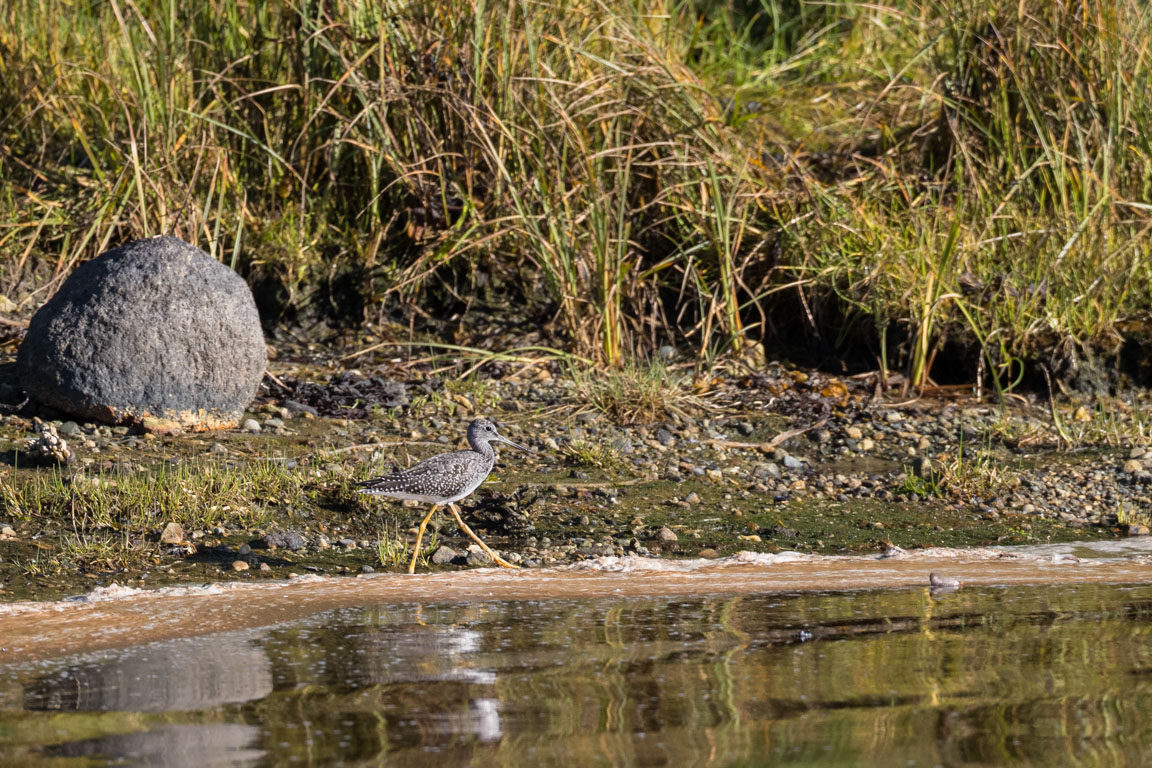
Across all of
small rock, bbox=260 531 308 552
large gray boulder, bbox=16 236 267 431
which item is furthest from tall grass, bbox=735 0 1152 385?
small rock, bbox=260 531 308 552

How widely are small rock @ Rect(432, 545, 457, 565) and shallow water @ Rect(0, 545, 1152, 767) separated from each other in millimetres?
290

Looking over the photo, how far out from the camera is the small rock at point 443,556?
231 inches

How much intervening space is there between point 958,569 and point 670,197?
3.88m

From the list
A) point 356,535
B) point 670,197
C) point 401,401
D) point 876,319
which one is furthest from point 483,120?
point 356,535

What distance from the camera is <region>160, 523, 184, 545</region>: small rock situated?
5.74 m

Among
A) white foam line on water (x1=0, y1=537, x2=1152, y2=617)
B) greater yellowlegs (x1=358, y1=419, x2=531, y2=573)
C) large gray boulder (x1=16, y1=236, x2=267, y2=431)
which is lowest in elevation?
white foam line on water (x1=0, y1=537, x2=1152, y2=617)

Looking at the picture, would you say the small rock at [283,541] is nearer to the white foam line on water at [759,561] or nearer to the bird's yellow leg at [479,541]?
the white foam line on water at [759,561]

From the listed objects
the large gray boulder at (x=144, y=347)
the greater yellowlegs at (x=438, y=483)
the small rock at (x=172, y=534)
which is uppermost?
the large gray boulder at (x=144, y=347)

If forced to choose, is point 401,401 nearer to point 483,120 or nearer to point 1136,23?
point 483,120

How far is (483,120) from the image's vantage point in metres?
8.67

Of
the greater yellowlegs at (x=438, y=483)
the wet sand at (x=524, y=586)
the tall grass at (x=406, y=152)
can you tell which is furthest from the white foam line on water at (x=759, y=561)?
the tall grass at (x=406, y=152)

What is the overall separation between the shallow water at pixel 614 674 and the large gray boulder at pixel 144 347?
2036mm

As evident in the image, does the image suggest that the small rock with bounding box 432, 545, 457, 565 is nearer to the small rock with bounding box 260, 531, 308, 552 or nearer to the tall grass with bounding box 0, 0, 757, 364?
the small rock with bounding box 260, 531, 308, 552

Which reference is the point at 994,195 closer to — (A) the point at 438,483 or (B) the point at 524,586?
(A) the point at 438,483
